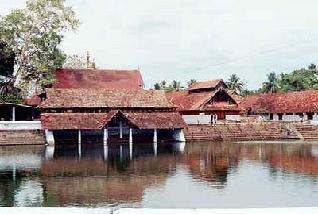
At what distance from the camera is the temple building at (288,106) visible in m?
44.0

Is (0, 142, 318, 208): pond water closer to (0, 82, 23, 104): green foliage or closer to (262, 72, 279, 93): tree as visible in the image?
(0, 82, 23, 104): green foliage

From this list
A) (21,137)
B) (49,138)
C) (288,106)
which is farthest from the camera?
(288,106)

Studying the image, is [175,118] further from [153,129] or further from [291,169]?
[291,169]

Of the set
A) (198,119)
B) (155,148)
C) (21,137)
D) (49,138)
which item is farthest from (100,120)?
(198,119)

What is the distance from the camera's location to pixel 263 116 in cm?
4941

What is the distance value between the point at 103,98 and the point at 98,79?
7280 mm

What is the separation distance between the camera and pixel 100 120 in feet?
115

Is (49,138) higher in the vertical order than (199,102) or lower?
lower

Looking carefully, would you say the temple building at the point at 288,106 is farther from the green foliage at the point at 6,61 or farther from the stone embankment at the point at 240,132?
the green foliage at the point at 6,61

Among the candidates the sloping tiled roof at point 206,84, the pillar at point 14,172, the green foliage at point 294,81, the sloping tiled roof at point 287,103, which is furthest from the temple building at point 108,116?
the green foliage at point 294,81

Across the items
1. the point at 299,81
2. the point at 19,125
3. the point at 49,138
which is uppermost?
the point at 299,81

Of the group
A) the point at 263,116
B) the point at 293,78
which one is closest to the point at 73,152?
the point at 263,116

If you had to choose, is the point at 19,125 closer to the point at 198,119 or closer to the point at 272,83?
the point at 198,119

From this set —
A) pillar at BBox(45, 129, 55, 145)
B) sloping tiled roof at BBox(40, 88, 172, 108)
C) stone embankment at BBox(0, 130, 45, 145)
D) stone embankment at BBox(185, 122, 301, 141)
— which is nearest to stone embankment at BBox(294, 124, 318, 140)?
stone embankment at BBox(185, 122, 301, 141)
